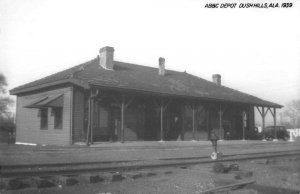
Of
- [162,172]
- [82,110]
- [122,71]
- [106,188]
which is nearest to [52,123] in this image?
[82,110]

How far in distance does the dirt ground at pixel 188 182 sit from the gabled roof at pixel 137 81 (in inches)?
419

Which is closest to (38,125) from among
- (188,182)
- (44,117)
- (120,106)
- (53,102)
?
(44,117)

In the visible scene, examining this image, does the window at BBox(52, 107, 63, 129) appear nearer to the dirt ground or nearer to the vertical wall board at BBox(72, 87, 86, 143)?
the vertical wall board at BBox(72, 87, 86, 143)

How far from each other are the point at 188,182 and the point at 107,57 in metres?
16.8

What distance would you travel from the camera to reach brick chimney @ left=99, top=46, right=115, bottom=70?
2334 cm

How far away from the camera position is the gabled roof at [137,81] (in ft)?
65.5

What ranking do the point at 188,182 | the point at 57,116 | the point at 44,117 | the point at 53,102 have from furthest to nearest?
1. the point at 44,117
2. the point at 57,116
3. the point at 53,102
4. the point at 188,182

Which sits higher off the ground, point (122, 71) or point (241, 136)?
point (122, 71)

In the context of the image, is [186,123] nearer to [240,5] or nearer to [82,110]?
[82,110]

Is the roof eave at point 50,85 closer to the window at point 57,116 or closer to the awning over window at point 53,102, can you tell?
the awning over window at point 53,102

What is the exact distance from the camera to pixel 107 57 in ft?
76.6

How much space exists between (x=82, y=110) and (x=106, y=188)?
13921 mm

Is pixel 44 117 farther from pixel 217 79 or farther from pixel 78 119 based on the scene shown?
pixel 217 79

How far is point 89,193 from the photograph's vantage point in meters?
6.19
